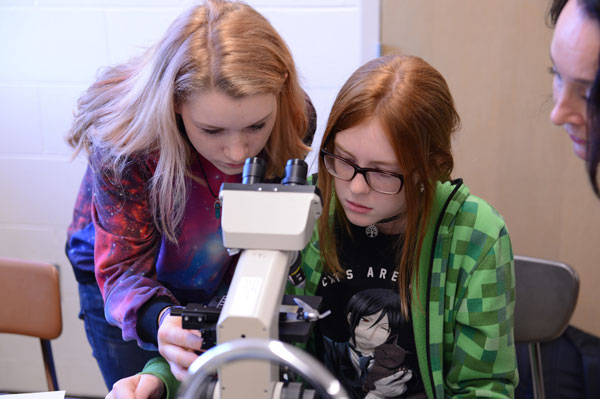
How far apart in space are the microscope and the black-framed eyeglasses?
0.27 m

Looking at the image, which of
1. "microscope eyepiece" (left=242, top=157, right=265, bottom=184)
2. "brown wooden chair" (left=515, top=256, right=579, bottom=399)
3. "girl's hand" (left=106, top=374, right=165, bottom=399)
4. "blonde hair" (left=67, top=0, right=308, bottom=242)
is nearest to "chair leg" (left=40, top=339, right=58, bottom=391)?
"blonde hair" (left=67, top=0, right=308, bottom=242)

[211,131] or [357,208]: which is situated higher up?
[211,131]

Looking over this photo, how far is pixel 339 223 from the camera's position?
1368 mm

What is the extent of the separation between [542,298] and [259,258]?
→ 118 centimetres

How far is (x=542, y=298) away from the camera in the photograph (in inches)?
68.4

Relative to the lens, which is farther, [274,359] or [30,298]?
[30,298]

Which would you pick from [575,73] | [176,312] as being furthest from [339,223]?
[575,73]

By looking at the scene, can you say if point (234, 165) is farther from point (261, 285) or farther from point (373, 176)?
point (261, 285)

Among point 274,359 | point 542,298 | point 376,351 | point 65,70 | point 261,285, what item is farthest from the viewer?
point 65,70

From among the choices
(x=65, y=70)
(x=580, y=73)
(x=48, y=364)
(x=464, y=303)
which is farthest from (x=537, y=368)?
(x=65, y=70)

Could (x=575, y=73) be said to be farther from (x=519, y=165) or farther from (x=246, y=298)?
(x=519, y=165)

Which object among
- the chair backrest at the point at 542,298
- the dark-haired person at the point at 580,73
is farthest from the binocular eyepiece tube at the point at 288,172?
the chair backrest at the point at 542,298

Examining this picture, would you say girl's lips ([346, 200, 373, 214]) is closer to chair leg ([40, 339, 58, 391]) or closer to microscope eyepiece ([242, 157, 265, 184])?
microscope eyepiece ([242, 157, 265, 184])

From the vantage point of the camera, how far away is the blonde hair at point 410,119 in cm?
113
